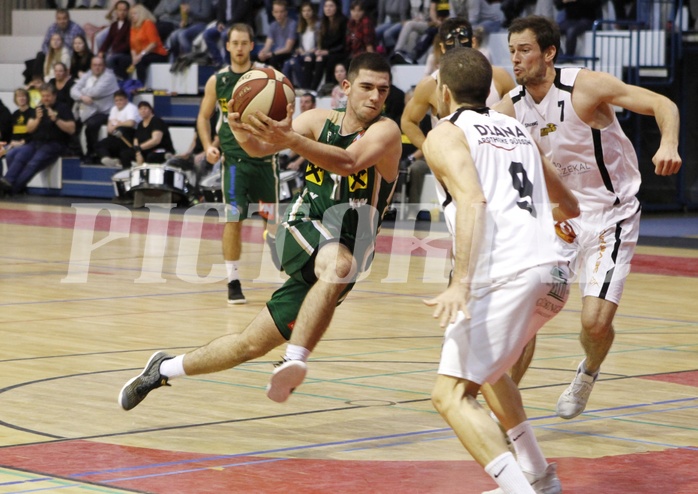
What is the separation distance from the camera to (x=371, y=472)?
4961mm

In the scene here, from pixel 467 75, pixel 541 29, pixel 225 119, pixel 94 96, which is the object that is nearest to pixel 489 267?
pixel 467 75

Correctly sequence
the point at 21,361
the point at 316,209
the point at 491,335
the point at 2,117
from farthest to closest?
the point at 2,117
the point at 21,361
the point at 316,209
the point at 491,335

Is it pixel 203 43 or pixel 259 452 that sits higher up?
pixel 203 43

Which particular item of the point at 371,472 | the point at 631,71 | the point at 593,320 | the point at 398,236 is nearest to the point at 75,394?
the point at 371,472

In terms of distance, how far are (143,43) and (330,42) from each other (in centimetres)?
466

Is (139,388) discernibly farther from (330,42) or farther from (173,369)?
(330,42)

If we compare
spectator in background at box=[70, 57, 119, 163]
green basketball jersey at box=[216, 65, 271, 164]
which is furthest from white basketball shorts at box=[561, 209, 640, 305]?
spectator in background at box=[70, 57, 119, 163]

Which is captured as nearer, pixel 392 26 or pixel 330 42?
pixel 330 42

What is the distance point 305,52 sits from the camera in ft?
65.0

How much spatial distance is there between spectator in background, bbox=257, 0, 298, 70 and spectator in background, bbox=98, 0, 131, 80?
3094mm

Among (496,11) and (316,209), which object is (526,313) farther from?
(496,11)

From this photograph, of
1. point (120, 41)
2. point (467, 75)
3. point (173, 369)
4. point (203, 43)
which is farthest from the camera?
point (120, 41)

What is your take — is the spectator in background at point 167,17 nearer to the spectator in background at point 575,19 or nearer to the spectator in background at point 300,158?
the spectator in background at point 300,158

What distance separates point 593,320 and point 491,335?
211 cm
